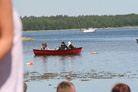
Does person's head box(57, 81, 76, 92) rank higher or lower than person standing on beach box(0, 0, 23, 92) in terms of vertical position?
lower

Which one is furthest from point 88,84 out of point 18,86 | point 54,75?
point 18,86

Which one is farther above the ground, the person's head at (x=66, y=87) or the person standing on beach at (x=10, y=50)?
the person standing on beach at (x=10, y=50)

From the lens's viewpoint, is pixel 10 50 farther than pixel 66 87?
No

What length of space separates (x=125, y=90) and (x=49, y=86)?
1703 cm

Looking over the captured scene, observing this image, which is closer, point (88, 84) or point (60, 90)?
point (60, 90)

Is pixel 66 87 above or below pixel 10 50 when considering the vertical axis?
below

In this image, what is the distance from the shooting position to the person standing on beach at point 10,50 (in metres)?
1.71

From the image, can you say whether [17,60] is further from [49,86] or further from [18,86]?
[49,86]

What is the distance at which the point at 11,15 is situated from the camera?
5.71 ft

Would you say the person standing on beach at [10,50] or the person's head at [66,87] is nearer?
the person standing on beach at [10,50]

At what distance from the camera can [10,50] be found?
1.74 m

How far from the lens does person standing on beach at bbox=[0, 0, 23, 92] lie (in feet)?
5.59

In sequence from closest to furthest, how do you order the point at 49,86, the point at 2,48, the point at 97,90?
the point at 2,48, the point at 97,90, the point at 49,86

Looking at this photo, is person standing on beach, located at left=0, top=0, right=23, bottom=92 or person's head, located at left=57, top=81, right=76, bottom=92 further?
person's head, located at left=57, top=81, right=76, bottom=92
